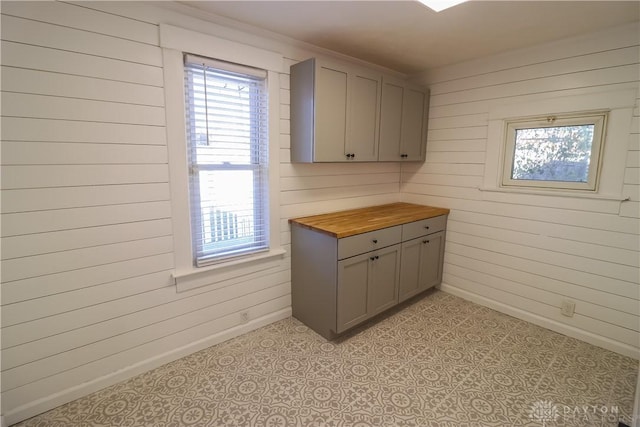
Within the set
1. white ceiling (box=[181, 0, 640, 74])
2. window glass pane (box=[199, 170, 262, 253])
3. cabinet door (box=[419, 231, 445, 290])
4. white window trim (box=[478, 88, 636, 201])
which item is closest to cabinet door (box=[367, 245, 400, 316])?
cabinet door (box=[419, 231, 445, 290])

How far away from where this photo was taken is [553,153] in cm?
254

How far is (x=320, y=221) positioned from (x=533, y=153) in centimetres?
196

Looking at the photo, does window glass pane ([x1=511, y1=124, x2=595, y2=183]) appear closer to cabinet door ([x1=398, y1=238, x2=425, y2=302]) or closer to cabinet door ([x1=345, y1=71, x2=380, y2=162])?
cabinet door ([x1=398, y1=238, x2=425, y2=302])

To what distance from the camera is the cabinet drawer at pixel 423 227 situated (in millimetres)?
2789

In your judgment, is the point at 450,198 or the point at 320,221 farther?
the point at 450,198

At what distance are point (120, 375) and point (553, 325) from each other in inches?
134

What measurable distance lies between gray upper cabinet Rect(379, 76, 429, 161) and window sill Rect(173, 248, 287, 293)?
54.5 inches

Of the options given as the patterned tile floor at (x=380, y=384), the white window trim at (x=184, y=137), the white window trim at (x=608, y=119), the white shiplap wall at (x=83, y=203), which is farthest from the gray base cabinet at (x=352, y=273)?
the white window trim at (x=608, y=119)

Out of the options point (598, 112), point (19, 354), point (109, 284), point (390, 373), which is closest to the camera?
point (19, 354)

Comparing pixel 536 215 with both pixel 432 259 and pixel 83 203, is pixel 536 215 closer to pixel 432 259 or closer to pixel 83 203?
pixel 432 259

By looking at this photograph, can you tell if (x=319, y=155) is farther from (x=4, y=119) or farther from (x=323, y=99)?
(x=4, y=119)

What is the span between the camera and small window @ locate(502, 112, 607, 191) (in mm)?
2340

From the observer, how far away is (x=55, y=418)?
1.72 metres

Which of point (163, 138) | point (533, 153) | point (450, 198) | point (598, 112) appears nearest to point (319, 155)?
point (163, 138)
